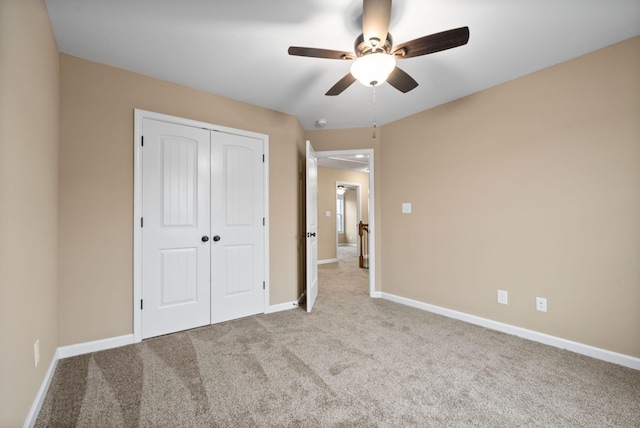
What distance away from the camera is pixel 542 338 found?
2.40 metres

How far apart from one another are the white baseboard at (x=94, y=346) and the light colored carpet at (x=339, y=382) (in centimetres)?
8

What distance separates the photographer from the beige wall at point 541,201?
6.73ft

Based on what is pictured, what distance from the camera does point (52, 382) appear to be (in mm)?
1814

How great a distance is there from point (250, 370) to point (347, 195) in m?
9.48

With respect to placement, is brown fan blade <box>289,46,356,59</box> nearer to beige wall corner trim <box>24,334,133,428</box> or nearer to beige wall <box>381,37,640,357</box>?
beige wall <box>381,37,640,357</box>

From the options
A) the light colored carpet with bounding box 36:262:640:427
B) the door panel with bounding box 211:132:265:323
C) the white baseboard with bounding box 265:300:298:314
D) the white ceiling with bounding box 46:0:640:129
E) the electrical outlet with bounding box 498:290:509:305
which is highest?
the white ceiling with bounding box 46:0:640:129

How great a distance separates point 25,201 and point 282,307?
2.46 metres

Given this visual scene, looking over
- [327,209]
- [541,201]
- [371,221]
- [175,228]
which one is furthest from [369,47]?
[327,209]

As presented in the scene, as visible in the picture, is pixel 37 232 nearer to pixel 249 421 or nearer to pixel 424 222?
pixel 249 421

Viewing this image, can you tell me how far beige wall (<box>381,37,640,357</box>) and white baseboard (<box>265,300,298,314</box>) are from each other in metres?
1.55

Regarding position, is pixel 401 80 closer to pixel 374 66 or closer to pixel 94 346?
pixel 374 66

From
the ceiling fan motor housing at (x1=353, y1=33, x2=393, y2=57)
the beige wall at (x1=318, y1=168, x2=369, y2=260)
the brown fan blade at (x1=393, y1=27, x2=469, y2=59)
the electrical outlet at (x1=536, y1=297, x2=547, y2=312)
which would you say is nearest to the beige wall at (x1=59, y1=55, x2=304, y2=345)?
the ceiling fan motor housing at (x1=353, y1=33, x2=393, y2=57)

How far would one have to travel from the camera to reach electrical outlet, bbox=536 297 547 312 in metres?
2.40

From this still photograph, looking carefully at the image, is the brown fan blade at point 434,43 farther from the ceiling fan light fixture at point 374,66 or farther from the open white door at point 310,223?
the open white door at point 310,223
